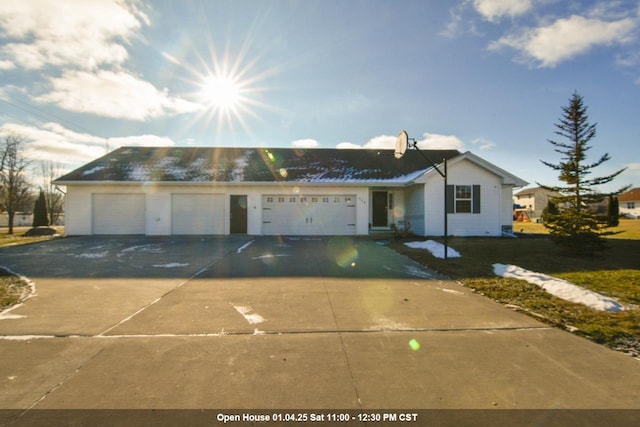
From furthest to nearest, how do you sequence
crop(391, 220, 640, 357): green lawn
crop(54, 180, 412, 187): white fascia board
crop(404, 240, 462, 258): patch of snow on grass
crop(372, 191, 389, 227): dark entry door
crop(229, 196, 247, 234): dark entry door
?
1. crop(372, 191, 389, 227): dark entry door
2. crop(229, 196, 247, 234): dark entry door
3. crop(54, 180, 412, 187): white fascia board
4. crop(404, 240, 462, 258): patch of snow on grass
5. crop(391, 220, 640, 357): green lawn

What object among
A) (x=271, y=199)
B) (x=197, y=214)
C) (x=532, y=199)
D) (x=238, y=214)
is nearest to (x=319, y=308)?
(x=271, y=199)

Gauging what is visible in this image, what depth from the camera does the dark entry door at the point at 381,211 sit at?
18.2 metres

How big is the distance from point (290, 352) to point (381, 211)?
15.4m

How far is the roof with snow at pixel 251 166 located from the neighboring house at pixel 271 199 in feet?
0.35

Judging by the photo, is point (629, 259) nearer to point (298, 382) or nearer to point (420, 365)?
point (420, 365)

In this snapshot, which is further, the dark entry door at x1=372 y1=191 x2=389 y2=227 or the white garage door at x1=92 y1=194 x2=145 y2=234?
the dark entry door at x1=372 y1=191 x2=389 y2=227

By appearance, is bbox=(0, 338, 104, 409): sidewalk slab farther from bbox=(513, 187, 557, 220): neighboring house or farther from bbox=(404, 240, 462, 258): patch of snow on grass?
bbox=(513, 187, 557, 220): neighboring house

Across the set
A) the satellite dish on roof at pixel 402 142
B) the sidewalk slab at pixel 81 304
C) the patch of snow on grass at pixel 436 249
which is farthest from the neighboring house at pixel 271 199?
the sidewalk slab at pixel 81 304

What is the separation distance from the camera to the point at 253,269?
318 inches

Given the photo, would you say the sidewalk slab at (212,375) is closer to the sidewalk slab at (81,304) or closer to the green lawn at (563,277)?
the sidewalk slab at (81,304)

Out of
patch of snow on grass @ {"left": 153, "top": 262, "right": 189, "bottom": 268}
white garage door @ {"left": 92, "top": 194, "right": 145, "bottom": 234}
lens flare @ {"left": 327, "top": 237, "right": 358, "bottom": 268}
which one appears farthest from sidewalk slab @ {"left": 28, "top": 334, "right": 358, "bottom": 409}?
white garage door @ {"left": 92, "top": 194, "right": 145, "bottom": 234}

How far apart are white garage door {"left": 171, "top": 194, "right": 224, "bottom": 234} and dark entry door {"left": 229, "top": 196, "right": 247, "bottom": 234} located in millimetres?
516

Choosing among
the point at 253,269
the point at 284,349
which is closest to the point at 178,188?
the point at 253,269

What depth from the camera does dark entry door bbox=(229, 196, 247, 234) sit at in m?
16.5
